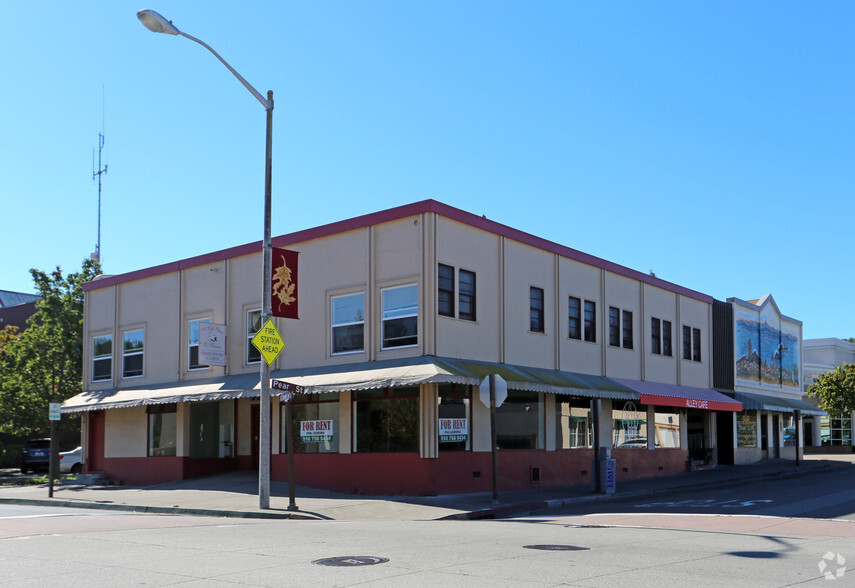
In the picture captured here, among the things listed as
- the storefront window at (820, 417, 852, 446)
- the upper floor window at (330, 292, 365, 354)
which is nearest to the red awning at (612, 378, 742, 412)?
the upper floor window at (330, 292, 365, 354)

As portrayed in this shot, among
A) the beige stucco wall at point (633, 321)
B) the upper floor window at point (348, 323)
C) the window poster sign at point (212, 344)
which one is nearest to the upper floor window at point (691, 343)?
the beige stucco wall at point (633, 321)

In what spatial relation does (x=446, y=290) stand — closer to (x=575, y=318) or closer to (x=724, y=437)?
(x=575, y=318)

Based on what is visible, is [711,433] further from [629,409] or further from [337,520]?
[337,520]

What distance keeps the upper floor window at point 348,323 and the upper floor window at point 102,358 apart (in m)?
11.2

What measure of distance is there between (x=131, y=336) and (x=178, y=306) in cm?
311

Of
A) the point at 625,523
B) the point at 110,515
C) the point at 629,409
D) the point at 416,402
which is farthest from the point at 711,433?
the point at 110,515

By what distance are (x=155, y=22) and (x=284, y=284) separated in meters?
7.34

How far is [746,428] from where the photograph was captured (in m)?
39.2

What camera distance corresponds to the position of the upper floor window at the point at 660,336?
3188 cm

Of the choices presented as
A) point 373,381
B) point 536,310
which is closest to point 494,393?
point 373,381

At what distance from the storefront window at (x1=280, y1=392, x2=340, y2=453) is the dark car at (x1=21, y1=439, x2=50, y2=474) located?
1932 centimetres

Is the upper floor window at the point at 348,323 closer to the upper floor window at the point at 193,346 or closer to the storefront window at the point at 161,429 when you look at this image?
the upper floor window at the point at 193,346

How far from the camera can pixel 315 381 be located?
21.9 meters

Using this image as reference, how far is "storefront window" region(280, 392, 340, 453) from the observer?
2298cm
